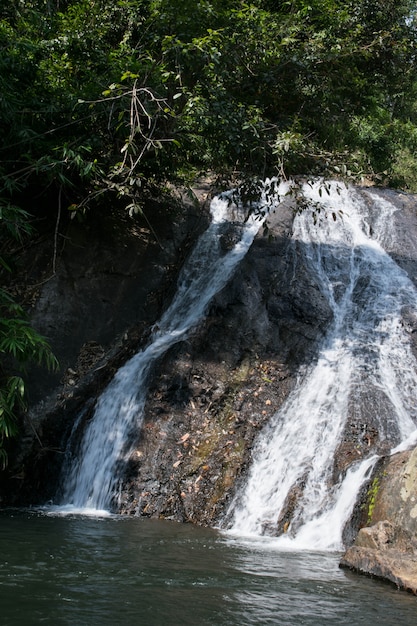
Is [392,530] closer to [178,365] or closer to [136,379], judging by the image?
[178,365]

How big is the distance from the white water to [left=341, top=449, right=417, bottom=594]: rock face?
0.54 metres

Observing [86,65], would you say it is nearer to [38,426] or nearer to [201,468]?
[38,426]

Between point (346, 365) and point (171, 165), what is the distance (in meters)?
5.96

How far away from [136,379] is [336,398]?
3.55 m

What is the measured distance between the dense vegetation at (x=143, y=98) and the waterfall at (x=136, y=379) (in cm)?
136

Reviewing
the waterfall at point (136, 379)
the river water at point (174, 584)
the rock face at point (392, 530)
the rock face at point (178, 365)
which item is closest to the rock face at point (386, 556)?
the rock face at point (392, 530)

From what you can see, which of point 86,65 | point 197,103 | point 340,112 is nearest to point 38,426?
point 197,103

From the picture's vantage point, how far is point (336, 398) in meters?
9.69

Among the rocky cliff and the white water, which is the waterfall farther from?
the white water

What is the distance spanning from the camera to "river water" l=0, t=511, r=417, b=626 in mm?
4184

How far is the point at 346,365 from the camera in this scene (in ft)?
34.2

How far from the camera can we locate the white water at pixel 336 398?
25.9ft

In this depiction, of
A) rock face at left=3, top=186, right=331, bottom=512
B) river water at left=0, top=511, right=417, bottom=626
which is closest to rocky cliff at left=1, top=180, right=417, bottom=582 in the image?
rock face at left=3, top=186, right=331, bottom=512

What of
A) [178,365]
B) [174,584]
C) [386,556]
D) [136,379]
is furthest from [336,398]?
[174,584]
